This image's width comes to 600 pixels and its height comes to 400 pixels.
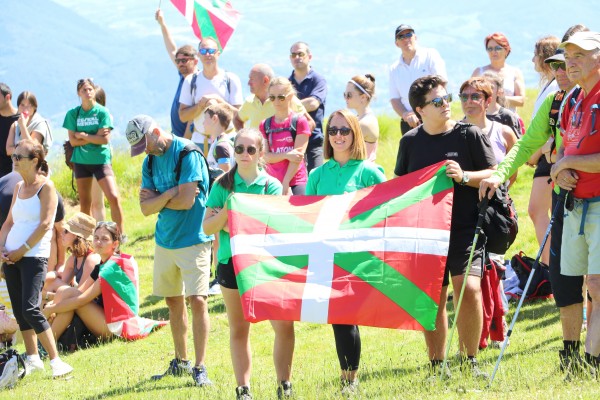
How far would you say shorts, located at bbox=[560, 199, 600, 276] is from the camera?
6.60 metres

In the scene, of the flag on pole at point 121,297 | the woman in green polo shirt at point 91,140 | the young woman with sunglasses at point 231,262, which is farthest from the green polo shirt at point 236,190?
the woman in green polo shirt at point 91,140

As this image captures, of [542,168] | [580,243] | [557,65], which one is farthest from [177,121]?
[580,243]

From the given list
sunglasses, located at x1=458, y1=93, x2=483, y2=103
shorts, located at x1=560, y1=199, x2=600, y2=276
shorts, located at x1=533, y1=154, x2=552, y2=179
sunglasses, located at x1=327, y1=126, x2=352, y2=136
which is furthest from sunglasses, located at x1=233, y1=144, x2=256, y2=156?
shorts, located at x1=533, y1=154, x2=552, y2=179

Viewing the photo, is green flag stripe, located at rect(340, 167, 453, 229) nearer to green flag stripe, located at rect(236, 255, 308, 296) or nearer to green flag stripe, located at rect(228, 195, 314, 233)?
green flag stripe, located at rect(228, 195, 314, 233)

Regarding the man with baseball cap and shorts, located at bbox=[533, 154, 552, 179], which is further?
the man with baseball cap

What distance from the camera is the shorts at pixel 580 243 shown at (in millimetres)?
6602

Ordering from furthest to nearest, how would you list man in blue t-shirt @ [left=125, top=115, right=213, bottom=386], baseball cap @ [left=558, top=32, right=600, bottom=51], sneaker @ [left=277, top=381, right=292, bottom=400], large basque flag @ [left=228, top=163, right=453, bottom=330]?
man in blue t-shirt @ [left=125, top=115, right=213, bottom=386] < sneaker @ [left=277, top=381, right=292, bottom=400] < large basque flag @ [left=228, top=163, right=453, bottom=330] < baseball cap @ [left=558, top=32, right=600, bottom=51]

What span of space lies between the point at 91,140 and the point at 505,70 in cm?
570

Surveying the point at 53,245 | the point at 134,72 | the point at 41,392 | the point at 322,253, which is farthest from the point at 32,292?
the point at 134,72

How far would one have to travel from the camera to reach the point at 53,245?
12.1 m

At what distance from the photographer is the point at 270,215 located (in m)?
7.51

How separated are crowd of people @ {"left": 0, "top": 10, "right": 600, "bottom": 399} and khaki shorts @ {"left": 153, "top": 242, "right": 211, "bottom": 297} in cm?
1

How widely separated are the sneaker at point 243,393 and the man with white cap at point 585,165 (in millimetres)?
2466

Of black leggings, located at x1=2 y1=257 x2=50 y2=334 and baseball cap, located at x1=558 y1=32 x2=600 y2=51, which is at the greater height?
baseball cap, located at x1=558 y1=32 x2=600 y2=51
